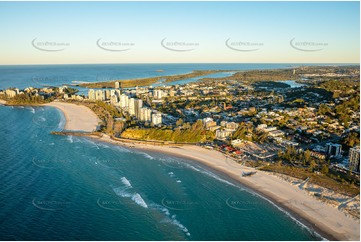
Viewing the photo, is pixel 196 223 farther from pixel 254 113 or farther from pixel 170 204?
pixel 254 113

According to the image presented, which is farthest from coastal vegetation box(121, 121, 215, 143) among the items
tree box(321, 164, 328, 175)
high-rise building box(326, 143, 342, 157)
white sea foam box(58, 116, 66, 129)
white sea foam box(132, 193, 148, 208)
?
white sea foam box(132, 193, 148, 208)

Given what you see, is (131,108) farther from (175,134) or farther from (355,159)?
(355,159)

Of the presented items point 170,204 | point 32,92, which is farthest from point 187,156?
point 32,92

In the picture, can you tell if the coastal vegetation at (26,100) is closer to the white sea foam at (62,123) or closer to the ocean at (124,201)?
the white sea foam at (62,123)

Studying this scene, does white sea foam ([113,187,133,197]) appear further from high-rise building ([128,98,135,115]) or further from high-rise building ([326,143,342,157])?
high-rise building ([128,98,135,115])

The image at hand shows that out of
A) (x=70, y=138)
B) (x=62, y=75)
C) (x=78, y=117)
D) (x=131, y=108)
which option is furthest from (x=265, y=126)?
(x=62, y=75)

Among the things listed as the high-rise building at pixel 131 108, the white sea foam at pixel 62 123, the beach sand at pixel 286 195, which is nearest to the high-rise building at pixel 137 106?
the high-rise building at pixel 131 108

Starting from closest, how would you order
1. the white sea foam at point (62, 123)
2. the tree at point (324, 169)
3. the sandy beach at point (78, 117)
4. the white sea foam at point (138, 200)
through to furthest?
the white sea foam at point (138, 200), the tree at point (324, 169), the sandy beach at point (78, 117), the white sea foam at point (62, 123)

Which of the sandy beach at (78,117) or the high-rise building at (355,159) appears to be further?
the sandy beach at (78,117)
